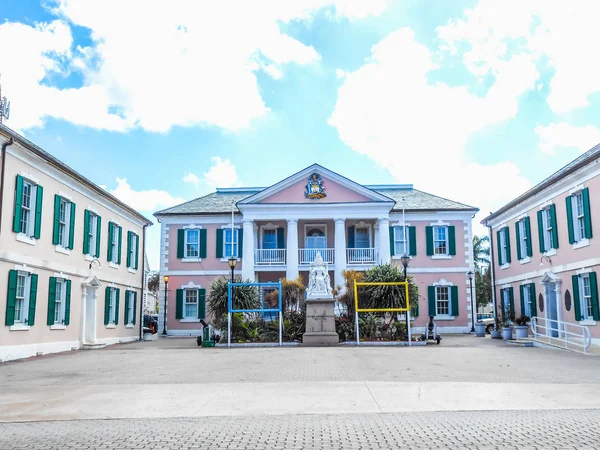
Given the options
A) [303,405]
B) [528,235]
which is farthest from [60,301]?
[528,235]

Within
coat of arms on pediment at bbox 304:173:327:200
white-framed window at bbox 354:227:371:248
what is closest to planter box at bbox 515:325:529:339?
white-framed window at bbox 354:227:371:248

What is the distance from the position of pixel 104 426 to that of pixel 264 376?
485 centimetres

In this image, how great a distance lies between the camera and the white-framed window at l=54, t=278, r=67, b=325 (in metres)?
19.9

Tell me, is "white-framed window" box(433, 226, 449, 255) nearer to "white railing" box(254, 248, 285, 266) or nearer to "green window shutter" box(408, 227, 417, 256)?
Result: "green window shutter" box(408, 227, 417, 256)

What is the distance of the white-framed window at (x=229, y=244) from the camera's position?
107ft

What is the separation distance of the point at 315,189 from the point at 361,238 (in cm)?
423

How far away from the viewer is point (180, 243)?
33.0 metres

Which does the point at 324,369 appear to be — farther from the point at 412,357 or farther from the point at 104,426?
the point at 104,426

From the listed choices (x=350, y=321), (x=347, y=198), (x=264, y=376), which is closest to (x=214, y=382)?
(x=264, y=376)

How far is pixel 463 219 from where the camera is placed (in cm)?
3259

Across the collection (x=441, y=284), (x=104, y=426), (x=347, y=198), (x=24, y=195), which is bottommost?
(x=104, y=426)

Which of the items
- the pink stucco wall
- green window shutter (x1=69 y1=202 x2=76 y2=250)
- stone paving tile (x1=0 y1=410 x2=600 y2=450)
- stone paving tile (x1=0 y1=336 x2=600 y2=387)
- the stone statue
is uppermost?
the pink stucco wall

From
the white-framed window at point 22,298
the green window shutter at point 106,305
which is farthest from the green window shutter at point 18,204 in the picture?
the green window shutter at point 106,305

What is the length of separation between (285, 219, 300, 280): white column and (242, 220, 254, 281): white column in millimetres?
1834
